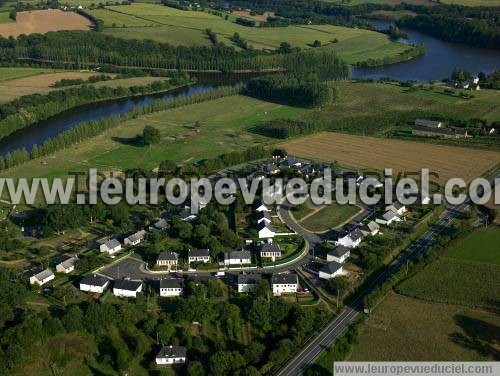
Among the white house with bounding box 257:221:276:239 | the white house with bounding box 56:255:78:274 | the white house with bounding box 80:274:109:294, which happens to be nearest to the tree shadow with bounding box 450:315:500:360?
the white house with bounding box 257:221:276:239

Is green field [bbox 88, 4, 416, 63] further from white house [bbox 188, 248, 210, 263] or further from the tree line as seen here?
white house [bbox 188, 248, 210, 263]

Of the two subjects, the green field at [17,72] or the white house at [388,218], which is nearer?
the white house at [388,218]

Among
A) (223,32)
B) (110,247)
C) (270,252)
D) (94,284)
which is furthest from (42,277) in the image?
(223,32)

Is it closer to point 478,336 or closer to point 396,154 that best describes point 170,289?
point 478,336

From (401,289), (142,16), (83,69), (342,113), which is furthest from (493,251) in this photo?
(142,16)

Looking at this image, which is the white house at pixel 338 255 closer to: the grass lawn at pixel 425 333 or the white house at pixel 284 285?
the white house at pixel 284 285

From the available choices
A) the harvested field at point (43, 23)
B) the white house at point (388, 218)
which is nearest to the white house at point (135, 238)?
the white house at point (388, 218)

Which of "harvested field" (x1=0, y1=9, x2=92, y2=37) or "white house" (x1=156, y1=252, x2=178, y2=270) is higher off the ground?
"harvested field" (x1=0, y1=9, x2=92, y2=37)

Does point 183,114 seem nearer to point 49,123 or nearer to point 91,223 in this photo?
point 49,123
